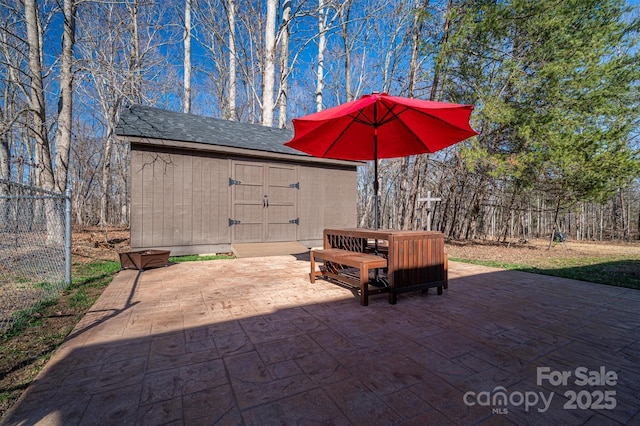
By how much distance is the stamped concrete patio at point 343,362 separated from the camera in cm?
132

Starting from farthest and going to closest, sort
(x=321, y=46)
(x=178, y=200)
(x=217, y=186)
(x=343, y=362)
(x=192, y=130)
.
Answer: (x=321, y=46)
(x=192, y=130)
(x=217, y=186)
(x=178, y=200)
(x=343, y=362)

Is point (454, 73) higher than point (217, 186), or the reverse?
point (454, 73)

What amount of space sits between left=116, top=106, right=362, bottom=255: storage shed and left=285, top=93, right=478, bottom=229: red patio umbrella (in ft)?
10.2

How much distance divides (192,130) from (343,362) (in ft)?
20.6

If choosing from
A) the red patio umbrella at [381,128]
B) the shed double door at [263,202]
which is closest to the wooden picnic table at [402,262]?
the red patio umbrella at [381,128]

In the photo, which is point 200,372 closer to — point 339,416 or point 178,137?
point 339,416

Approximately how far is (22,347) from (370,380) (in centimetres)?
243

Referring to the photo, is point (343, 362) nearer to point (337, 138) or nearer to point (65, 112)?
point (337, 138)

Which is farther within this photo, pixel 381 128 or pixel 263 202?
pixel 263 202

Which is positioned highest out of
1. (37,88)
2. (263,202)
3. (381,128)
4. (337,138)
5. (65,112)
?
(37,88)

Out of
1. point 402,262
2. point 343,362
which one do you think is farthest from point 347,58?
point 343,362

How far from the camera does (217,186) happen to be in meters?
6.29

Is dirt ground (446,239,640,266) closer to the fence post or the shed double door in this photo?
the shed double door

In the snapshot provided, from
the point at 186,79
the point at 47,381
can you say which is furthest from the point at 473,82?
the point at 186,79
